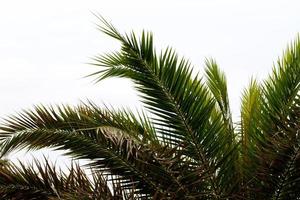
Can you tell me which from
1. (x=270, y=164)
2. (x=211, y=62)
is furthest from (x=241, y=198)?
(x=211, y=62)

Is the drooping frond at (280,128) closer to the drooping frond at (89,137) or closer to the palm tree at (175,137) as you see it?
the palm tree at (175,137)

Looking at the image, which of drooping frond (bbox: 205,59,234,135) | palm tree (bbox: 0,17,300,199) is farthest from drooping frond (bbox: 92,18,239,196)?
drooping frond (bbox: 205,59,234,135)

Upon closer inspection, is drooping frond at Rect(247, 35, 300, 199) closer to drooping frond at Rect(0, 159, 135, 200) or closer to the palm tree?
the palm tree

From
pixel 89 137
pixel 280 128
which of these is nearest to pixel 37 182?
pixel 89 137

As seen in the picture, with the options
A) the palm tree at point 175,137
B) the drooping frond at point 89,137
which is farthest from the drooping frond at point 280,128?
the drooping frond at point 89,137

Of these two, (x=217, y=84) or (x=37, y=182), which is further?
(x=217, y=84)

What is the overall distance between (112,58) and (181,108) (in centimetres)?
85

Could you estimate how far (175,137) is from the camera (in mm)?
5488

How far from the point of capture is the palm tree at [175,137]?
525 centimetres

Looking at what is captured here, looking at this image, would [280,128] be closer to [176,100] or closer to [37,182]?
[176,100]

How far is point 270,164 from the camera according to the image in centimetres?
517

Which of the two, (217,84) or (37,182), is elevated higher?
(217,84)

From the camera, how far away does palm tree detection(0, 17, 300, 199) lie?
5.25m

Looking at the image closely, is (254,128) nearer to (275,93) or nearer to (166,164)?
(275,93)
